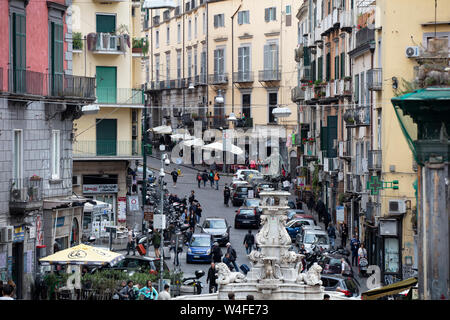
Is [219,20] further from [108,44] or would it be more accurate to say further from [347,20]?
[347,20]

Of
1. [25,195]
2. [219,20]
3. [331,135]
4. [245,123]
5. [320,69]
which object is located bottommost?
[25,195]

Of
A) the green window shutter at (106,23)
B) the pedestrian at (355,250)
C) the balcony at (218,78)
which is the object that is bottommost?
the pedestrian at (355,250)

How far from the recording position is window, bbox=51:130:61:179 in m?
33.6

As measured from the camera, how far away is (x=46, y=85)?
106 feet

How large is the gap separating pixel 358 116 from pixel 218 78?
43.6 meters

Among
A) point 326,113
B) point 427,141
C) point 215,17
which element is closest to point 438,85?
point 427,141

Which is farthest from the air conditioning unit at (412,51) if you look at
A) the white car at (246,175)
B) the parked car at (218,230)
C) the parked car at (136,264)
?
the white car at (246,175)

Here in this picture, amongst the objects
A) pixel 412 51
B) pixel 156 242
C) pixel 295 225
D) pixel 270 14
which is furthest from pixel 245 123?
pixel 412 51

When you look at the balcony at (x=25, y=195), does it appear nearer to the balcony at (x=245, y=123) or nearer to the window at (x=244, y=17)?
the balcony at (x=245, y=123)

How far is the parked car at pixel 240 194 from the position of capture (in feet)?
196

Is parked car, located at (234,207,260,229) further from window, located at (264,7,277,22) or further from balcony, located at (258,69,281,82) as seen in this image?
window, located at (264,7,277,22)

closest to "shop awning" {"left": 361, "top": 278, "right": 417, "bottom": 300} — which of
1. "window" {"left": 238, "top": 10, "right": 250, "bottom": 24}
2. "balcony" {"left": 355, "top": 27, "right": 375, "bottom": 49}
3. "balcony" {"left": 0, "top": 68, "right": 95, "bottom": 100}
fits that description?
"balcony" {"left": 0, "top": 68, "right": 95, "bottom": 100}

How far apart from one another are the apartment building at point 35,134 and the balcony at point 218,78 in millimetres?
51413

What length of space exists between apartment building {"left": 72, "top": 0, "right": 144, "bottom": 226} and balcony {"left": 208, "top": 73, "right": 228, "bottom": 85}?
33.7 metres
